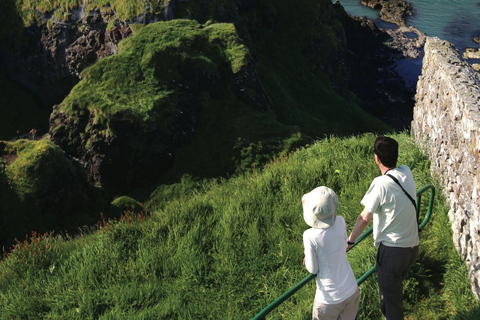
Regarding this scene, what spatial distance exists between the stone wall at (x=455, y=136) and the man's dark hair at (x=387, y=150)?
7.40ft

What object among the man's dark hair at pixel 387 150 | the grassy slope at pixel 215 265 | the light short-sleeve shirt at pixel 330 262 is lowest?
the grassy slope at pixel 215 265

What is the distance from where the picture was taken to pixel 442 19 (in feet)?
260

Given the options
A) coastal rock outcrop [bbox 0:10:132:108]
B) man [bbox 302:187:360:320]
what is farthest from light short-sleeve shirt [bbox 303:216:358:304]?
coastal rock outcrop [bbox 0:10:132:108]

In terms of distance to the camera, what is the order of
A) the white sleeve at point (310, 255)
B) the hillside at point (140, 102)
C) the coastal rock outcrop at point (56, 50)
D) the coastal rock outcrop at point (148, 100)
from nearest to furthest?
the white sleeve at point (310, 255) < the hillside at point (140, 102) < the coastal rock outcrop at point (148, 100) < the coastal rock outcrop at point (56, 50)

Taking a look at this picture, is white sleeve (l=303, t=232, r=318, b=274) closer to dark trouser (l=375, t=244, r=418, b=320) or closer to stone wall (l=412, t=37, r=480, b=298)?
dark trouser (l=375, t=244, r=418, b=320)

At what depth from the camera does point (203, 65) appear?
100ft

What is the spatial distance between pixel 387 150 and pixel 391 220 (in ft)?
3.01

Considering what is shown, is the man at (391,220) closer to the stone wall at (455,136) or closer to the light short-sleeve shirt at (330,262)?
the light short-sleeve shirt at (330,262)

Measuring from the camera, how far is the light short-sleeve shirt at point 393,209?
6164 millimetres

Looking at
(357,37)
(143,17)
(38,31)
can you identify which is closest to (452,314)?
(143,17)

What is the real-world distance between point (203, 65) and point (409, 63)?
4302 centimetres

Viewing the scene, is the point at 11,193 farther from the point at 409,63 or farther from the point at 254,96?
the point at 409,63

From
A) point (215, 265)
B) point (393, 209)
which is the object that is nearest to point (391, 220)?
point (393, 209)

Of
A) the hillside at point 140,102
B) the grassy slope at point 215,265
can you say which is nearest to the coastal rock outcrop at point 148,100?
the hillside at point 140,102
